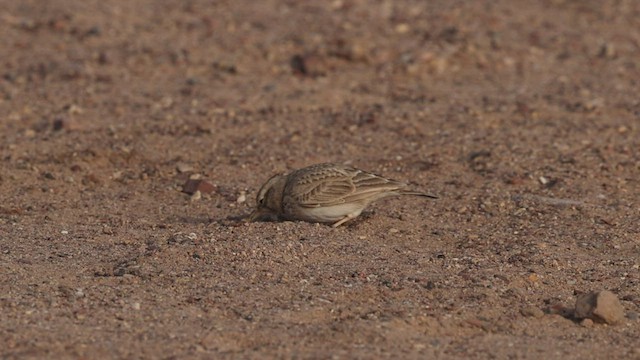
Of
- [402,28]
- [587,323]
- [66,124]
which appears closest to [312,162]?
[66,124]

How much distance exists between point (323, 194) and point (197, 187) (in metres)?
1.79

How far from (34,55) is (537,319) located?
9049mm

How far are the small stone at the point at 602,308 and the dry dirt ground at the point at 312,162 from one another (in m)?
0.07

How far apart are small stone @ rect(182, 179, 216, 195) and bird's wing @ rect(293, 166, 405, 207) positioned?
1508 millimetres

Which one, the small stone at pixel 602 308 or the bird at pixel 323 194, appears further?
the bird at pixel 323 194

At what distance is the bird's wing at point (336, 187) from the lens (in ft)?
28.4

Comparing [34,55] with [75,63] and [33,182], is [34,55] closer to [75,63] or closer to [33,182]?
[75,63]

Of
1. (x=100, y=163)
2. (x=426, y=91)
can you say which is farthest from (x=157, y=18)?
(x=100, y=163)

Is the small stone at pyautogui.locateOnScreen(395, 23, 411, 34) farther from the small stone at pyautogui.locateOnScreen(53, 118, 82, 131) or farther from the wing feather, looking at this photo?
the wing feather

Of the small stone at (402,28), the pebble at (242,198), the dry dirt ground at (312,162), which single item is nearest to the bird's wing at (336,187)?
the dry dirt ground at (312,162)

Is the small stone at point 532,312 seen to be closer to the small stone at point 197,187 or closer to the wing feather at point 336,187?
the wing feather at point 336,187

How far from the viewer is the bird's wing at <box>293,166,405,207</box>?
8664 millimetres

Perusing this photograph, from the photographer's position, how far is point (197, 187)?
1012 centimetres

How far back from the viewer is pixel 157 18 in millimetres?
15727
